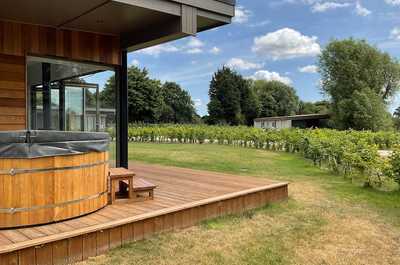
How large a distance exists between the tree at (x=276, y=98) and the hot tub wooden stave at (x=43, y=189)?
1948 inches

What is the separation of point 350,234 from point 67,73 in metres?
4.51

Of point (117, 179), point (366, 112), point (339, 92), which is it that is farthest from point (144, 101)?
point (117, 179)

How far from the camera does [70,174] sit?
3.33 metres

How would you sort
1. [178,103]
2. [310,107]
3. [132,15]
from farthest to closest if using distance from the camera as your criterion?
[310,107] < [178,103] < [132,15]

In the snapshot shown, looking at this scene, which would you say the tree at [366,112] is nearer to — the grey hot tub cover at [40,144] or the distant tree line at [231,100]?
the distant tree line at [231,100]

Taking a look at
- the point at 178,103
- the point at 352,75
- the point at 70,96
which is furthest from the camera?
the point at 178,103

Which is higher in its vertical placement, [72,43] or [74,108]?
[72,43]

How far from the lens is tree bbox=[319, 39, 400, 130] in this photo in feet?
119

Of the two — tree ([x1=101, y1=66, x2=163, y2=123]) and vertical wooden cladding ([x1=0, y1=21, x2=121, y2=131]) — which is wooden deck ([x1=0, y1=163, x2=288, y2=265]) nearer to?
vertical wooden cladding ([x1=0, y1=21, x2=121, y2=131])

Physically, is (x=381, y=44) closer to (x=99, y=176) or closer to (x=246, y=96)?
(x=246, y=96)

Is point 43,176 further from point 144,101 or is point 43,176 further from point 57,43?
point 144,101

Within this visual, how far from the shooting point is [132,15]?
15.6 ft

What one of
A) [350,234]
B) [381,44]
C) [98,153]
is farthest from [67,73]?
A: [381,44]

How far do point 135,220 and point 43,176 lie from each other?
3.00 feet
